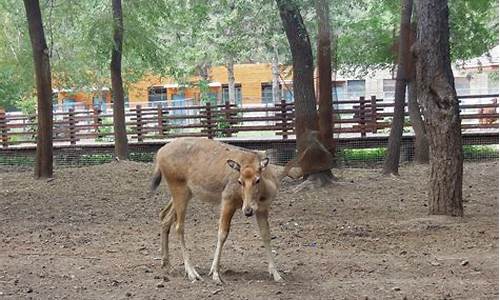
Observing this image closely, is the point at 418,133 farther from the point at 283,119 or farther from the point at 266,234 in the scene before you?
the point at 266,234

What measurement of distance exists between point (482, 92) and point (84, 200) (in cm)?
1555

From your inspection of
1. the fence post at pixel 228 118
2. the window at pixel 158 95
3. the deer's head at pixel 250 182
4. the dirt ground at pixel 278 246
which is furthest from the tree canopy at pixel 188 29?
the window at pixel 158 95

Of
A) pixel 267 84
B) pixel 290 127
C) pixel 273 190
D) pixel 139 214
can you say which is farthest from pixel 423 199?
pixel 267 84

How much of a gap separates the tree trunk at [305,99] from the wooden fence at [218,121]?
7442 mm

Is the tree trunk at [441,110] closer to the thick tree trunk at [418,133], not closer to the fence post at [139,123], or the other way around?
the thick tree trunk at [418,133]

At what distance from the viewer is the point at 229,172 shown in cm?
609

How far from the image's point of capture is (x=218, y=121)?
2286 cm

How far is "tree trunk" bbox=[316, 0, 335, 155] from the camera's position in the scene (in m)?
12.2

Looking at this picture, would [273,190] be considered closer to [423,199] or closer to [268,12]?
[423,199]

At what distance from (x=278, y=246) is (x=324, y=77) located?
5.44 meters

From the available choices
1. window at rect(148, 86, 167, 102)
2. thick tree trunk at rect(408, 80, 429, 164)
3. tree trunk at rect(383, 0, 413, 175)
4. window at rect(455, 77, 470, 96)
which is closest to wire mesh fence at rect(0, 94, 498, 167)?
thick tree trunk at rect(408, 80, 429, 164)

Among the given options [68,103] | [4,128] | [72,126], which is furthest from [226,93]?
[4,128]

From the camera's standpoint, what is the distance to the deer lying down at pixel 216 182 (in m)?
5.83

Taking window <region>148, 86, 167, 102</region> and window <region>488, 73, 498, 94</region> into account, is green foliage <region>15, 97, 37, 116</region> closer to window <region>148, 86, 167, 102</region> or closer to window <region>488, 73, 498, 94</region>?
window <region>148, 86, 167, 102</region>
